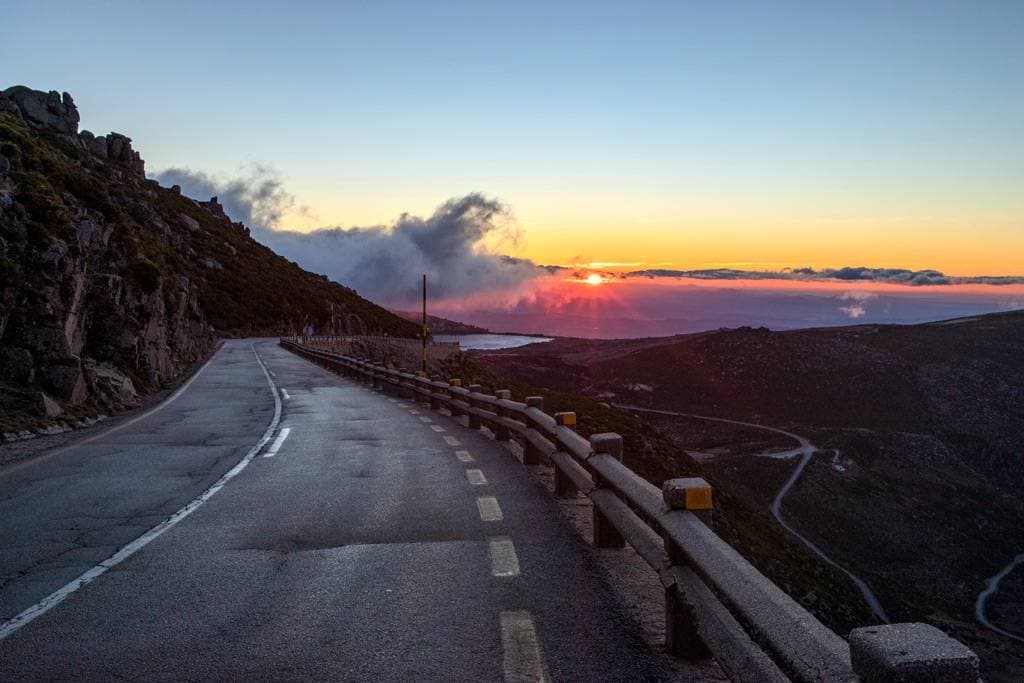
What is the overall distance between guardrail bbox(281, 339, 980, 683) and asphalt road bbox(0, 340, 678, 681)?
43 cm

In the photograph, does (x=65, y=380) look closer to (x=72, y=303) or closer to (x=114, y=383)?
(x=114, y=383)

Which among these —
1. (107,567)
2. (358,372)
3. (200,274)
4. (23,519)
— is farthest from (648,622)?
(200,274)

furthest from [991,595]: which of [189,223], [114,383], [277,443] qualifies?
[189,223]

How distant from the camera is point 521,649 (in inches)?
164

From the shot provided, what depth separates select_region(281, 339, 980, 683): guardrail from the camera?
2.05 metres

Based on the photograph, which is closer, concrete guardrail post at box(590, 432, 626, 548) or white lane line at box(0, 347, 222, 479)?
concrete guardrail post at box(590, 432, 626, 548)

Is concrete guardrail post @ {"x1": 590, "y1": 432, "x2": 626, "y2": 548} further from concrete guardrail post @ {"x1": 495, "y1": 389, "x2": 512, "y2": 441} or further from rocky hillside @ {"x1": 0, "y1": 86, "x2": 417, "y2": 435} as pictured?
rocky hillside @ {"x1": 0, "y1": 86, "x2": 417, "y2": 435}

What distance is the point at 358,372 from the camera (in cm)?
3331

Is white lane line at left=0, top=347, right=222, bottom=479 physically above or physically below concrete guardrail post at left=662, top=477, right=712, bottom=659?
below

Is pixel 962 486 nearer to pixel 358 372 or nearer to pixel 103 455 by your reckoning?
pixel 358 372

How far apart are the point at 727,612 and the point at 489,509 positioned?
4609mm

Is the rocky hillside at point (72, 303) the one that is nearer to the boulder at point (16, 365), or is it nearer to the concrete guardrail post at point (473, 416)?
A: the boulder at point (16, 365)

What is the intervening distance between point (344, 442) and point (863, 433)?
170m

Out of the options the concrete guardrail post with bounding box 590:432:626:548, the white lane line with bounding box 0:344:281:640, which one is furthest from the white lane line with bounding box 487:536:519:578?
the white lane line with bounding box 0:344:281:640
